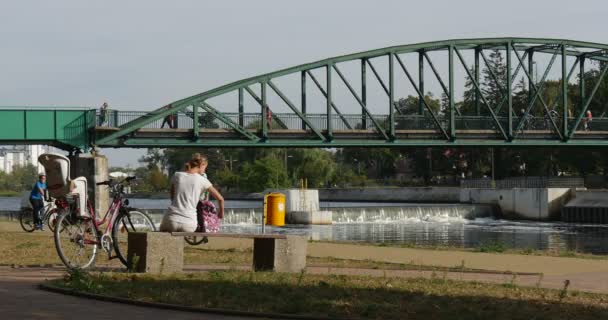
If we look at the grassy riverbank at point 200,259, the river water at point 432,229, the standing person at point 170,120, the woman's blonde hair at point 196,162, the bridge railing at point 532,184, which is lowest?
the river water at point 432,229

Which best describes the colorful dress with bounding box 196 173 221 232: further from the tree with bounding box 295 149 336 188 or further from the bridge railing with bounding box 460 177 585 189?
the tree with bounding box 295 149 336 188

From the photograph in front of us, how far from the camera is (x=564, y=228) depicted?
60.9 metres

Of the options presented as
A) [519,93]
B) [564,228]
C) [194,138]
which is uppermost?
[519,93]

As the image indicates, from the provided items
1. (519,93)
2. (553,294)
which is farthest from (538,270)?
(519,93)

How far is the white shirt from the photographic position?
13.3m

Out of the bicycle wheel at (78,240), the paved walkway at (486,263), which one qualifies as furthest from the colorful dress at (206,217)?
the paved walkway at (486,263)

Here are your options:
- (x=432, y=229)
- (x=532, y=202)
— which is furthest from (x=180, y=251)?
(x=532, y=202)

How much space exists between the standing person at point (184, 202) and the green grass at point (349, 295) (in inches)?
30.2

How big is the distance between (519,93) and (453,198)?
29.8 metres

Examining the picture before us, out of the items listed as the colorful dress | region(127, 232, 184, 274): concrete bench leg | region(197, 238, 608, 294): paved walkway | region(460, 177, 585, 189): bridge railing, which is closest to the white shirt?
the colorful dress

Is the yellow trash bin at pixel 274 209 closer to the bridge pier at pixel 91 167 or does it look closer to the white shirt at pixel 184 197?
the white shirt at pixel 184 197

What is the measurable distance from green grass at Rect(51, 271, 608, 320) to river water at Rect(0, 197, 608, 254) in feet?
90.1

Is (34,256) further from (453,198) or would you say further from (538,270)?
(453,198)

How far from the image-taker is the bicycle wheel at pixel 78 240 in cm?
1332
